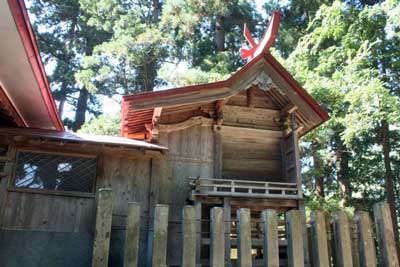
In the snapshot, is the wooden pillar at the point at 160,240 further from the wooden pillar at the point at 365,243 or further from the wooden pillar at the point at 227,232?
the wooden pillar at the point at 365,243

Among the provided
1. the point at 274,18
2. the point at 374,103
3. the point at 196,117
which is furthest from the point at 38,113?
the point at 374,103

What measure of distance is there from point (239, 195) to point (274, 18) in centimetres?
374

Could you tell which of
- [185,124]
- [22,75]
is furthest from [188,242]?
[185,124]

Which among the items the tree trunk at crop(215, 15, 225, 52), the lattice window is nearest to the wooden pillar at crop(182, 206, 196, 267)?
the lattice window

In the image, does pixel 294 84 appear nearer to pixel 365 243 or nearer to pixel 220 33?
pixel 365 243

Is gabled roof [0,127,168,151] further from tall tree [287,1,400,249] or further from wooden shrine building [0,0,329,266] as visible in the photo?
tall tree [287,1,400,249]

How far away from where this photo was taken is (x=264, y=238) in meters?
4.59

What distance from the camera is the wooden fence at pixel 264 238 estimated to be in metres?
4.23

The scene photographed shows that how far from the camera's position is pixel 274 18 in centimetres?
785

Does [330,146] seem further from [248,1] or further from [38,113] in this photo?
[38,113]

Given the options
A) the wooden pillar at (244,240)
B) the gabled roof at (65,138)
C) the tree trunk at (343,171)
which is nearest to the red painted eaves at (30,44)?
the gabled roof at (65,138)

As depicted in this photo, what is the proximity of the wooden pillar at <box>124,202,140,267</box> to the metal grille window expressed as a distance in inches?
119

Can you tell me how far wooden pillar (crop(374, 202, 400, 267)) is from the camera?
4508 millimetres

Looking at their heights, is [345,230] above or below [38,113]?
below
